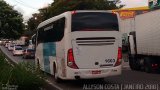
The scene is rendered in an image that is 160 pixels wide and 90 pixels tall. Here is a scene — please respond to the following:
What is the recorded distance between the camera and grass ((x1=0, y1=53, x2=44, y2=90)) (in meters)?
13.4

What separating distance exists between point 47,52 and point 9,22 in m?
2.97

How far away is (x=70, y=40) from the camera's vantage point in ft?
56.3

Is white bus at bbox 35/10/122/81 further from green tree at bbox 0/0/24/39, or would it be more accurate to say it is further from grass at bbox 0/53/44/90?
green tree at bbox 0/0/24/39

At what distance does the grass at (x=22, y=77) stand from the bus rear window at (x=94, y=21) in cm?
300

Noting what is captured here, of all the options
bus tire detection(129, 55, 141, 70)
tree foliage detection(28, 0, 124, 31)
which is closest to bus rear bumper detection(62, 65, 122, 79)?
bus tire detection(129, 55, 141, 70)

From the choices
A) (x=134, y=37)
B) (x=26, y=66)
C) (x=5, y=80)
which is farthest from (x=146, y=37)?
(x=5, y=80)

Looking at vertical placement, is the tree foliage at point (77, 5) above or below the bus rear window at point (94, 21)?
above

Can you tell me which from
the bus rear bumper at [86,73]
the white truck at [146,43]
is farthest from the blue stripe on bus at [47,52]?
the white truck at [146,43]

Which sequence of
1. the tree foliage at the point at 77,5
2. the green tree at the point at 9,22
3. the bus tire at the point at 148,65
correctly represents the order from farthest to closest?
the tree foliage at the point at 77,5, the bus tire at the point at 148,65, the green tree at the point at 9,22

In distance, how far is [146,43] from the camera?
25219mm

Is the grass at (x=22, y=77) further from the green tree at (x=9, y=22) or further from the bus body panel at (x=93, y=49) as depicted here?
the green tree at (x=9, y=22)

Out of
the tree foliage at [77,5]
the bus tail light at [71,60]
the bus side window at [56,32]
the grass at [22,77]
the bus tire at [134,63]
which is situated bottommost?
the bus tire at [134,63]

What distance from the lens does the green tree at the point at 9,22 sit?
18969mm

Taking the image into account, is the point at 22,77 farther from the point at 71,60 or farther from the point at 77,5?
the point at 77,5
